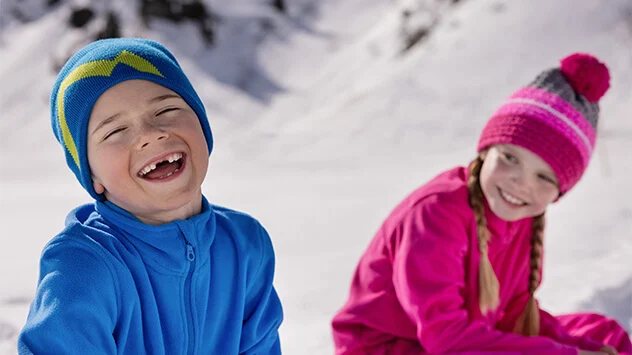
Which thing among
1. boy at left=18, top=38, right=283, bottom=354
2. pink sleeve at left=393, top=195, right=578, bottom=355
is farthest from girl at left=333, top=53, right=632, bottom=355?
boy at left=18, top=38, right=283, bottom=354

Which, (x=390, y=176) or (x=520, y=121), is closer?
(x=520, y=121)

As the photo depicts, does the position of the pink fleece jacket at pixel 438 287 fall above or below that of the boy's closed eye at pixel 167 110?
below

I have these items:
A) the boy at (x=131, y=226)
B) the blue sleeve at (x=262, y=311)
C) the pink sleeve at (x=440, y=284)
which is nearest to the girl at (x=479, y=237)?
the pink sleeve at (x=440, y=284)

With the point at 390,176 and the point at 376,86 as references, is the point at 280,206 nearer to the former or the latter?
the point at 390,176

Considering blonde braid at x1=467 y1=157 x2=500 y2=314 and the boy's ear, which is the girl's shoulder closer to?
blonde braid at x1=467 y1=157 x2=500 y2=314

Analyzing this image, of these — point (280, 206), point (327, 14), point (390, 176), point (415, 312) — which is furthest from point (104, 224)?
point (327, 14)

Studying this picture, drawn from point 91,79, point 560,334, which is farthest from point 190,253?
point 560,334

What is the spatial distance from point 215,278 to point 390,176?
14.4ft

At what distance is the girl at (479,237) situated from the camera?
203 cm

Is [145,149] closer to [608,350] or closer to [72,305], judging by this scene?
[72,305]

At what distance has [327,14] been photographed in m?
14.6

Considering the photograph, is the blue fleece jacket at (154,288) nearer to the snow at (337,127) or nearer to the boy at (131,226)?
the boy at (131,226)

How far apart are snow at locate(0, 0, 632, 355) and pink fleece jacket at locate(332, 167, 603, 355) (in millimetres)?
495

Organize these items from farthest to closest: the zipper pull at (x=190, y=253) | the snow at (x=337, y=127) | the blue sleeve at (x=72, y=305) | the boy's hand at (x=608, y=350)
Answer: the snow at (x=337, y=127) < the boy's hand at (x=608, y=350) < the zipper pull at (x=190, y=253) < the blue sleeve at (x=72, y=305)
